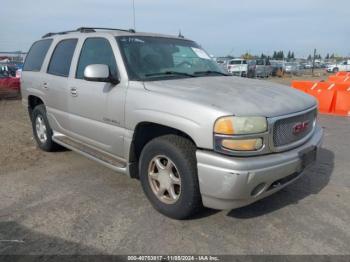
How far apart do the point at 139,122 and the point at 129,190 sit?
111cm

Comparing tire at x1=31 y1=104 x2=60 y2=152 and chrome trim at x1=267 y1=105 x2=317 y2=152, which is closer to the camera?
chrome trim at x1=267 y1=105 x2=317 y2=152

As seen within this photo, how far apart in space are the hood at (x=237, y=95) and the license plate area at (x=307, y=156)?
41 cm

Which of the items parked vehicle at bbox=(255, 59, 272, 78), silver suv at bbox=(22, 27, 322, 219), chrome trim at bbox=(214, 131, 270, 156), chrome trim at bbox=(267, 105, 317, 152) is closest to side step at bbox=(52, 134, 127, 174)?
silver suv at bbox=(22, 27, 322, 219)

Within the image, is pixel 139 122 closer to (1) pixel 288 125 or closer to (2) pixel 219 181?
(2) pixel 219 181

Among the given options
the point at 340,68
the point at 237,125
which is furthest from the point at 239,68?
the point at 237,125

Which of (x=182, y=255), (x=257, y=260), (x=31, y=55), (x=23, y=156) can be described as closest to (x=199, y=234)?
(x=182, y=255)

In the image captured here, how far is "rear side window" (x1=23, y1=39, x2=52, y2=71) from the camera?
18.4ft

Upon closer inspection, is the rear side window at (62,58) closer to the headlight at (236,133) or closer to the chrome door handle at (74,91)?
the chrome door handle at (74,91)

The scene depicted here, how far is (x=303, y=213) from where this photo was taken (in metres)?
3.66

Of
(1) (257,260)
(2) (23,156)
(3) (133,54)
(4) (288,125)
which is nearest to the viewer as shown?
(1) (257,260)

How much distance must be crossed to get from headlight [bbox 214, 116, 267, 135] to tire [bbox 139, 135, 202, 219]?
1.37ft

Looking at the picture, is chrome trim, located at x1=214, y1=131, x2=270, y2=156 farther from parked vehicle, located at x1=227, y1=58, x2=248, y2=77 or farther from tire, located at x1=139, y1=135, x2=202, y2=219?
parked vehicle, located at x1=227, y1=58, x2=248, y2=77

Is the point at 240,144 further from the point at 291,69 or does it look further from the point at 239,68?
the point at 291,69

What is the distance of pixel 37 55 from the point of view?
5848 mm
